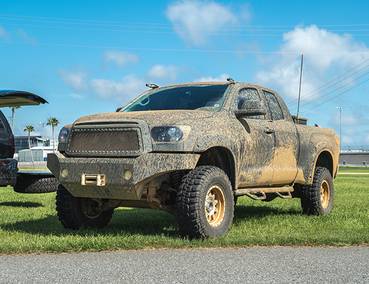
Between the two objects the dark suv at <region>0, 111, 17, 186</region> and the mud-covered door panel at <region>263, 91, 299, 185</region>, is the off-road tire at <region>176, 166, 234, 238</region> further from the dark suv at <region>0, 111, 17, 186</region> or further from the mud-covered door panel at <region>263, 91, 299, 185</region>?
the dark suv at <region>0, 111, 17, 186</region>

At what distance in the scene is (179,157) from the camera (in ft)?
23.4

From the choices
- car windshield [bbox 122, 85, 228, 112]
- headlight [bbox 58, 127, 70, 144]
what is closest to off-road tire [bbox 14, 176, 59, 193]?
car windshield [bbox 122, 85, 228, 112]

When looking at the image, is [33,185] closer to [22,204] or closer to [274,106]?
[22,204]

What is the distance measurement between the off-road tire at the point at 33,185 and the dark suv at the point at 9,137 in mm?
1178

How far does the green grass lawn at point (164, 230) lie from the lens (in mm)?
6824

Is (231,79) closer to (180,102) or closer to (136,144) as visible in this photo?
(180,102)

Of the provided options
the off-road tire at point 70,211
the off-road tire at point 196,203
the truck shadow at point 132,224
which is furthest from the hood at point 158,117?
the truck shadow at point 132,224

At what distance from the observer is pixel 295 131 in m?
9.77

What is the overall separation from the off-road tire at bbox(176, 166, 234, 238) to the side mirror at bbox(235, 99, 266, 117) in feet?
3.31

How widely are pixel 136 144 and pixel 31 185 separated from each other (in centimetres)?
517

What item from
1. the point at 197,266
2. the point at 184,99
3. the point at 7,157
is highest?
the point at 184,99

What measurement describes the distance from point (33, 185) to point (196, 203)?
5520 mm

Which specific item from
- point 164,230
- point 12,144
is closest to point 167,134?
point 164,230

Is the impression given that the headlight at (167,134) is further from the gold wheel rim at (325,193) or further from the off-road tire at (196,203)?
the gold wheel rim at (325,193)
